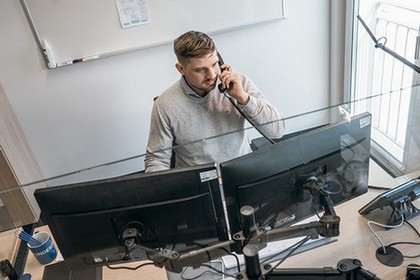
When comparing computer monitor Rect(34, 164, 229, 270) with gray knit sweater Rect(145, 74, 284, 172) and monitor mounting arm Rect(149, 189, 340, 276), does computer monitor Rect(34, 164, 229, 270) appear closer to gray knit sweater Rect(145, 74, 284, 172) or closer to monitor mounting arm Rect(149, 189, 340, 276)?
monitor mounting arm Rect(149, 189, 340, 276)

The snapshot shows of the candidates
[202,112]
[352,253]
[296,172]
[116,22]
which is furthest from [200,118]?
[116,22]

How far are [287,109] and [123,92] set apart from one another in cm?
127

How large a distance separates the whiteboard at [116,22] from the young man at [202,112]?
90cm

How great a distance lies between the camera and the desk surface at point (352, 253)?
3.83 ft

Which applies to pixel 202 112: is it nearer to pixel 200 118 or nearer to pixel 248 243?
pixel 200 118

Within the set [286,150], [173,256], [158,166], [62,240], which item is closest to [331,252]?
[286,150]

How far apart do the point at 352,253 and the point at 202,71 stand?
2.93 feet

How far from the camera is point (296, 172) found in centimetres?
107

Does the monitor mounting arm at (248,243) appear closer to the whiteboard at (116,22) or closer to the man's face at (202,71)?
the man's face at (202,71)

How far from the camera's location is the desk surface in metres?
1.17

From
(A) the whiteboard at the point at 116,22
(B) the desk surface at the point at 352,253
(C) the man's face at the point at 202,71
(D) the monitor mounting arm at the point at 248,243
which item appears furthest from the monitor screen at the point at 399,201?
(A) the whiteboard at the point at 116,22

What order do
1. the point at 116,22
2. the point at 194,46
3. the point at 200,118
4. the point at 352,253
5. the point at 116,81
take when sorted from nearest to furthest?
1. the point at 352,253
2. the point at 194,46
3. the point at 200,118
4. the point at 116,22
5. the point at 116,81

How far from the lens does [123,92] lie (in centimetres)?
262

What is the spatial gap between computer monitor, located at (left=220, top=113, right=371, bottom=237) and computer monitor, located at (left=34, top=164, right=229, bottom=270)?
61 mm
